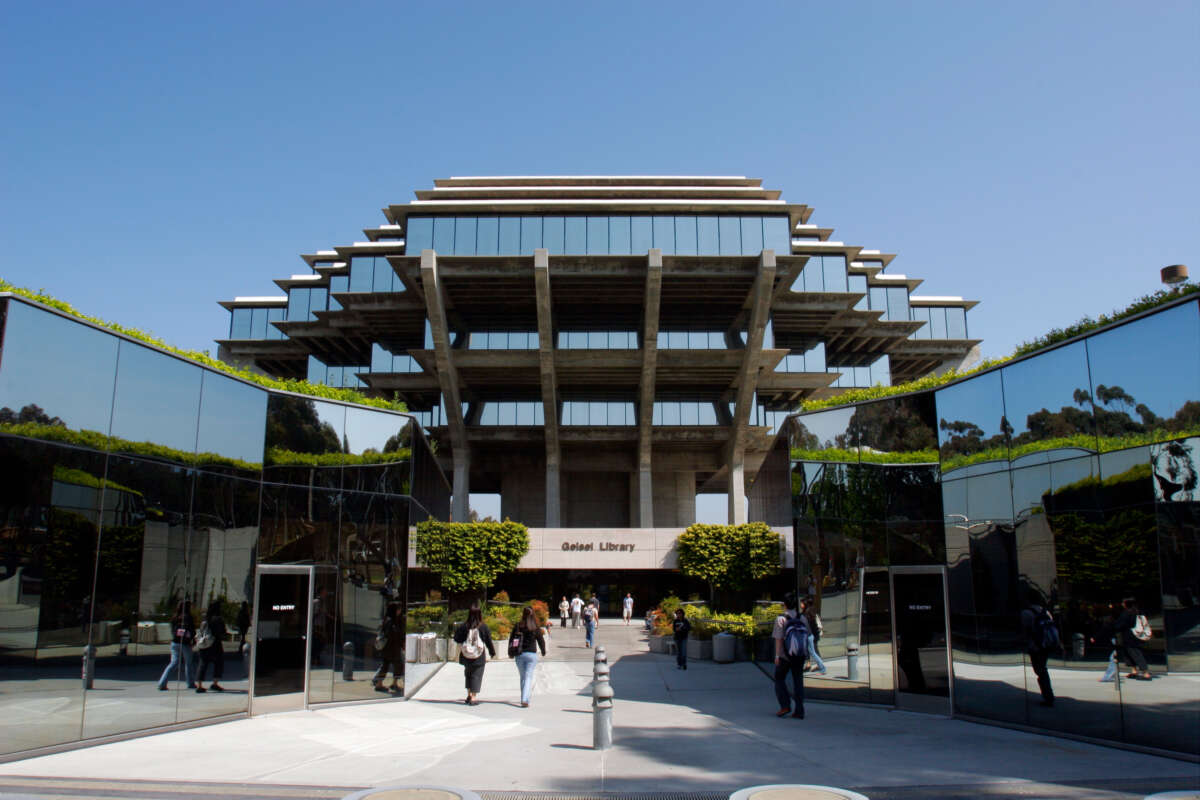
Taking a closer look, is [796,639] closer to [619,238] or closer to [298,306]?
[619,238]

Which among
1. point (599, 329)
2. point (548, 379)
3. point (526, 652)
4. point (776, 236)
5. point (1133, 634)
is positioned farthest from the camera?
point (599, 329)

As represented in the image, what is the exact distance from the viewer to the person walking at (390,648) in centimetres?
1281

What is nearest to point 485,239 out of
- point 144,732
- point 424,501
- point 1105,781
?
point 424,501

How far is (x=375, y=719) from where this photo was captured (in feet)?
36.4

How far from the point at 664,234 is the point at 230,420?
2850cm

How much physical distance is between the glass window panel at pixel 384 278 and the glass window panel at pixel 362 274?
22 cm

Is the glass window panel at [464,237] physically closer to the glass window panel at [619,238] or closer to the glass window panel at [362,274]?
the glass window panel at [362,274]

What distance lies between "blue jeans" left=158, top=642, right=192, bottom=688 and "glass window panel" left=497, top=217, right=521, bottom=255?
2854 cm

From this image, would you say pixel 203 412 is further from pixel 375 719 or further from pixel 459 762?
pixel 459 762

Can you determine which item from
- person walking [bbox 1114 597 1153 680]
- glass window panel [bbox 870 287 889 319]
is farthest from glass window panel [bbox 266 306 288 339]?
person walking [bbox 1114 597 1153 680]

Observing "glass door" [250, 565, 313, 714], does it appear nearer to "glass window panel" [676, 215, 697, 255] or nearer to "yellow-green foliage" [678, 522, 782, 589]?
"yellow-green foliage" [678, 522, 782, 589]

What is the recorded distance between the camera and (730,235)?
37.1m

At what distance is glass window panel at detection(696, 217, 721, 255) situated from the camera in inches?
1444

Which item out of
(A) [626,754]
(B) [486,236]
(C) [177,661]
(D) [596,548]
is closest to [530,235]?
(B) [486,236]
